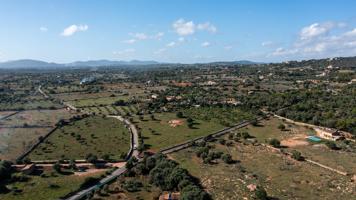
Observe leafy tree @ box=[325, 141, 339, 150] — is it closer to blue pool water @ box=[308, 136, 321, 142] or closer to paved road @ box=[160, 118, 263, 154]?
blue pool water @ box=[308, 136, 321, 142]

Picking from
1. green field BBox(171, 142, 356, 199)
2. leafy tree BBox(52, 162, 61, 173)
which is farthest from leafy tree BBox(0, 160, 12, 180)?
green field BBox(171, 142, 356, 199)

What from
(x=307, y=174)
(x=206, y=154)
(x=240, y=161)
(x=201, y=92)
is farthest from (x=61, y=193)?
(x=201, y=92)

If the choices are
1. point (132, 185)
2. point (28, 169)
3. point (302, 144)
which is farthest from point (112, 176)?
point (302, 144)

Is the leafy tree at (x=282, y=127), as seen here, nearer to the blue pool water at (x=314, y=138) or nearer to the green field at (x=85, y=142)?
the blue pool water at (x=314, y=138)

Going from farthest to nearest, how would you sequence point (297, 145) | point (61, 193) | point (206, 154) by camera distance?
point (297, 145) < point (206, 154) < point (61, 193)

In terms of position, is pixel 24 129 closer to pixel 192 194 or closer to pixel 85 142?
pixel 85 142

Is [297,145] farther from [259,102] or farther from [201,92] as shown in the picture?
[201,92]
